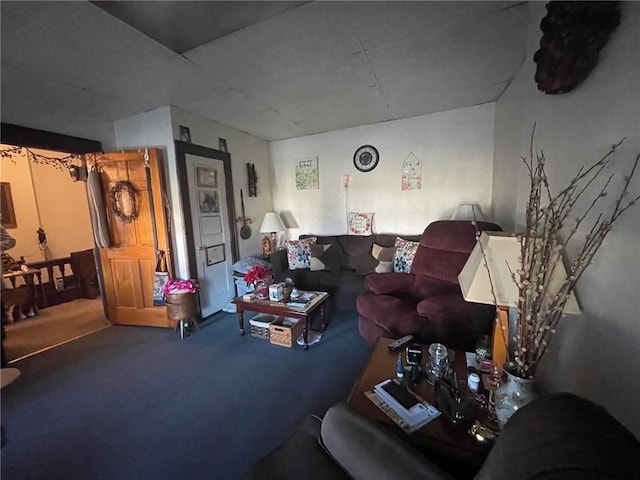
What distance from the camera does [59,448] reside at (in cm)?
155

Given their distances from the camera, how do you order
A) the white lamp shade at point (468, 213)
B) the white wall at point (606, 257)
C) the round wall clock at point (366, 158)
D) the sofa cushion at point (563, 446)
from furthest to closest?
the round wall clock at point (366, 158)
the white lamp shade at point (468, 213)
the white wall at point (606, 257)
the sofa cushion at point (563, 446)

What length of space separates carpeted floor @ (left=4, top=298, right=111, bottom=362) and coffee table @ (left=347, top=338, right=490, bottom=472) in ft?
10.8

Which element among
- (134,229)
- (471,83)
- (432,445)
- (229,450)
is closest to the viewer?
(432,445)

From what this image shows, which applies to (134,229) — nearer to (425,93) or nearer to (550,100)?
(425,93)

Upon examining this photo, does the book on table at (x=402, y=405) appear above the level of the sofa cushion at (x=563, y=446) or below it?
below

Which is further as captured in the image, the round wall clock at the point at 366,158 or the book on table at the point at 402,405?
the round wall clock at the point at 366,158

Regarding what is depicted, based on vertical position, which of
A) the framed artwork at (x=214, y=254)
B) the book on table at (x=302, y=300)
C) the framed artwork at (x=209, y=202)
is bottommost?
the book on table at (x=302, y=300)

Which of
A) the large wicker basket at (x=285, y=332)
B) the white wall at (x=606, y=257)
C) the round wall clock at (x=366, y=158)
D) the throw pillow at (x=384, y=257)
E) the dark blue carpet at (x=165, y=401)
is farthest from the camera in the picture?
the round wall clock at (x=366, y=158)

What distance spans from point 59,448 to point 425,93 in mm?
3859

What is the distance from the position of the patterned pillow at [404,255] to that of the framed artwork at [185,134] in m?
2.69

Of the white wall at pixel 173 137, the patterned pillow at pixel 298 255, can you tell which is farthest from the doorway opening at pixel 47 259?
the patterned pillow at pixel 298 255

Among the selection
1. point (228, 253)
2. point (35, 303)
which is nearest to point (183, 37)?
point (228, 253)

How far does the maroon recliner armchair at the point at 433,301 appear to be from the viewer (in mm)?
1900

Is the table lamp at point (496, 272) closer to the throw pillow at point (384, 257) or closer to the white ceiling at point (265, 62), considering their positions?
the white ceiling at point (265, 62)
